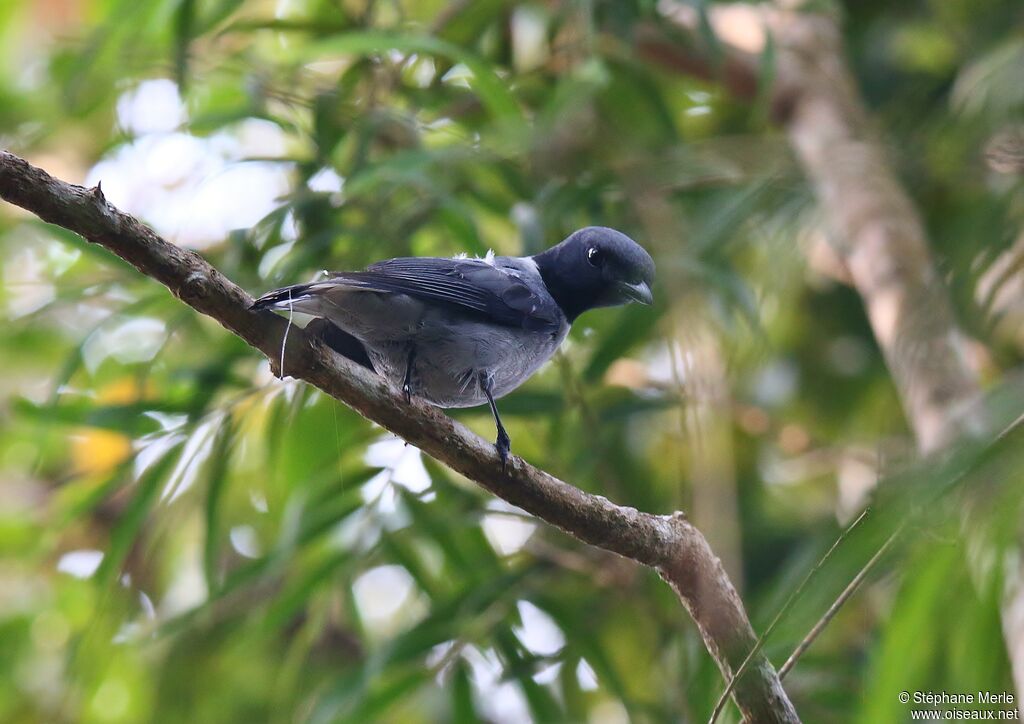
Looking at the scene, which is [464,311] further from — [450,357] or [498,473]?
[498,473]

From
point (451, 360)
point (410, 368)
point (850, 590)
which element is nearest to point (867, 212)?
point (451, 360)

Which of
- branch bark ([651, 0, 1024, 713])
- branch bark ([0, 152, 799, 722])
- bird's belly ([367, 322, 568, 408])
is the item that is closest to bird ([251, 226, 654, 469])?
bird's belly ([367, 322, 568, 408])

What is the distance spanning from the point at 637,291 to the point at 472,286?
0.65 m

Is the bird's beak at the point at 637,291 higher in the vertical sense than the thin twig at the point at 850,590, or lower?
lower

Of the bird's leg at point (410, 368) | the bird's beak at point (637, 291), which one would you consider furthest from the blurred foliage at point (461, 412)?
the bird's leg at point (410, 368)

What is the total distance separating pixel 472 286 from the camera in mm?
3537

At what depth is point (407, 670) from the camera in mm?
4398

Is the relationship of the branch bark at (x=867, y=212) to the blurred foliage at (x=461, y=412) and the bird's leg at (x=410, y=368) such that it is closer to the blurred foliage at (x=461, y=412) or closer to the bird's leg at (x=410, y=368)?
the blurred foliage at (x=461, y=412)

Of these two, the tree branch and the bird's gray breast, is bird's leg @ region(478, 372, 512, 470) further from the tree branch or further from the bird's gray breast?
the tree branch

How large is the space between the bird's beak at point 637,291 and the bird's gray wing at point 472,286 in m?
0.25

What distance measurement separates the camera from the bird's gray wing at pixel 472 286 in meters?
3.21

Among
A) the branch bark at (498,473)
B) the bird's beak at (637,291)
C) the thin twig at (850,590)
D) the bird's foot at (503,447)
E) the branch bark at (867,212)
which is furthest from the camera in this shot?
the bird's beak at (637,291)

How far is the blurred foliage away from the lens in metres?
4.01

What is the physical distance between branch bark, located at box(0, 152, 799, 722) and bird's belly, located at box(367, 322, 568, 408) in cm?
67
